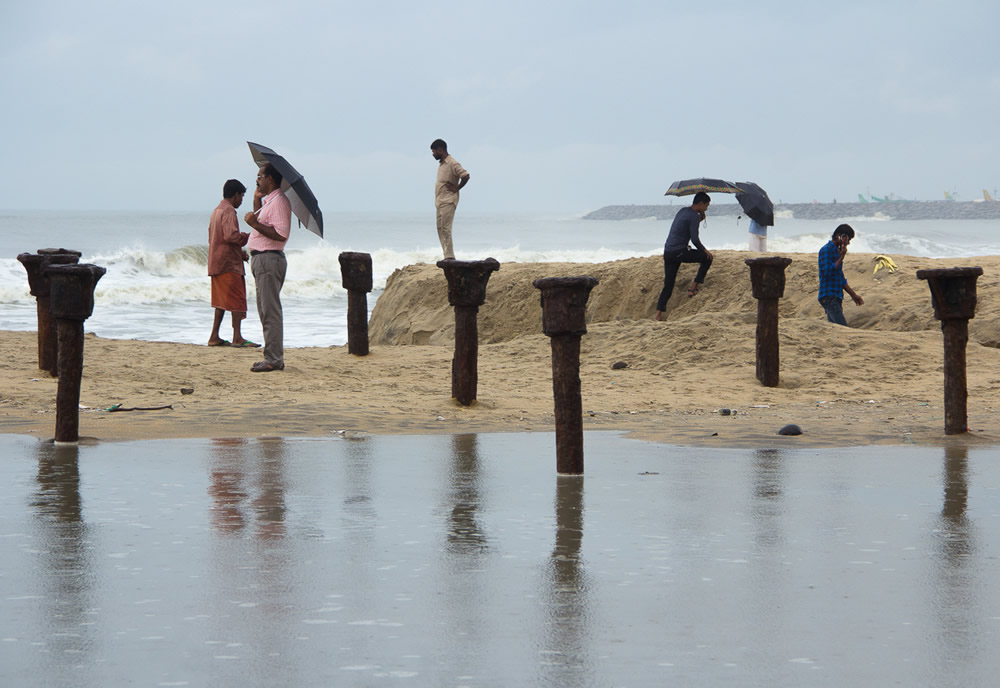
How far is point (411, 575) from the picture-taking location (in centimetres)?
434

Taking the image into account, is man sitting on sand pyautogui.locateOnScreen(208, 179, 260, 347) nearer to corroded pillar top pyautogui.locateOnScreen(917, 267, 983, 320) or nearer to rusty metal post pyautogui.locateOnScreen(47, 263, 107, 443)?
rusty metal post pyautogui.locateOnScreen(47, 263, 107, 443)

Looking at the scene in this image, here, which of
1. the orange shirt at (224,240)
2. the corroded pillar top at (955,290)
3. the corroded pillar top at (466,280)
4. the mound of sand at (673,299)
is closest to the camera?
the corroded pillar top at (955,290)

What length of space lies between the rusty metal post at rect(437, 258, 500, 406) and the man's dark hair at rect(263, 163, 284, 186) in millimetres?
2059

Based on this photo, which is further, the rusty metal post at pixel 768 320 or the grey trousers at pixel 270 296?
the rusty metal post at pixel 768 320

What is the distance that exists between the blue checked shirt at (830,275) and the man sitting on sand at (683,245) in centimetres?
161

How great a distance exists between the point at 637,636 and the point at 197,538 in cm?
206

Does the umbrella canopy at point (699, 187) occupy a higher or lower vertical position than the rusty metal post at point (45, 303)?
higher

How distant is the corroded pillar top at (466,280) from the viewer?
9484 millimetres

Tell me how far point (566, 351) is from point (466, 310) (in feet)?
10.2

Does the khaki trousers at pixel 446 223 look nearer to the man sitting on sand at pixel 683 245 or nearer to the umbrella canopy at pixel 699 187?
the man sitting on sand at pixel 683 245

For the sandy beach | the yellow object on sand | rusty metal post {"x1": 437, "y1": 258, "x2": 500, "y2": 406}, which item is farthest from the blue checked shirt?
rusty metal post {"x1": 437, "y1": 258, "x2": 500, "y2": 406}

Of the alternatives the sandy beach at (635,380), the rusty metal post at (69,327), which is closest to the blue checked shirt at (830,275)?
the sandy beach at (635,380)

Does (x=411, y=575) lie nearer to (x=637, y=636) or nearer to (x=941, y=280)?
(x=637, y=636)

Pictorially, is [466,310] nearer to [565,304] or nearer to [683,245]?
[565,304]
